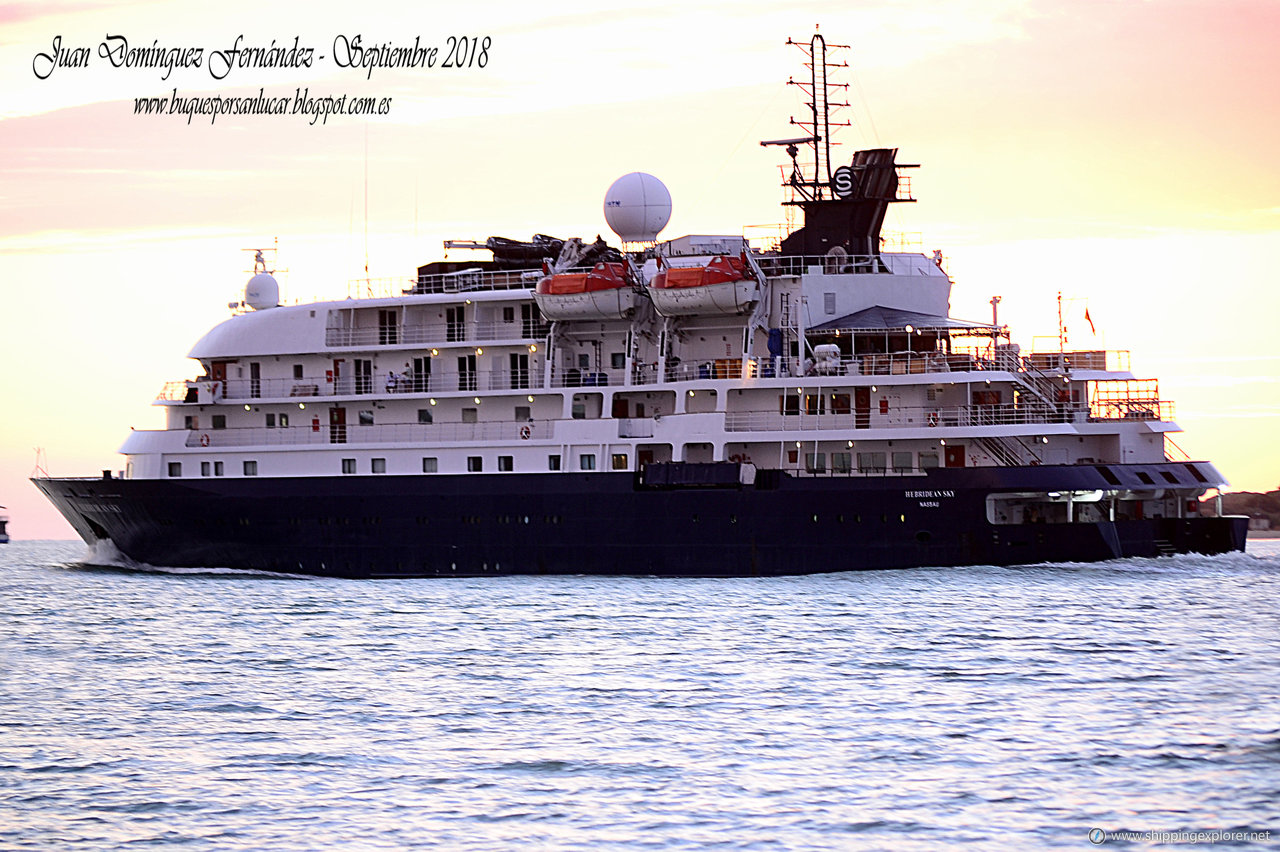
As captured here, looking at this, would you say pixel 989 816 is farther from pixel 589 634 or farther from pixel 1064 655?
pixel 589 634

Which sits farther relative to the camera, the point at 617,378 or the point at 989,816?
the point at 617,378

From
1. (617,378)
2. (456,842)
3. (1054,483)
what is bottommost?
(456,842)

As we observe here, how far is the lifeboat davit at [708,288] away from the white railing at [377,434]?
18.6ft

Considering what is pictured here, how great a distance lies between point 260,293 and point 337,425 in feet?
25.1

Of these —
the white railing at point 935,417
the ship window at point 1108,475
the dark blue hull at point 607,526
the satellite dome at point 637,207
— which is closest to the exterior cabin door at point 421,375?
the dark blue hull at point 607,526

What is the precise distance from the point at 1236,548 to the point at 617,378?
18900mm

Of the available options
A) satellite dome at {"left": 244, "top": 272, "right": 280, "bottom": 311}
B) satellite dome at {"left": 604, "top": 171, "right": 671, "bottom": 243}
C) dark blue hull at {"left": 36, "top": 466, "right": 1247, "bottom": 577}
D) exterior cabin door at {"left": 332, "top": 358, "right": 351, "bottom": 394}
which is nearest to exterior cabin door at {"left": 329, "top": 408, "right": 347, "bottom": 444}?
exterior cabin door at {"left": 332, "top": 358, "right": 351, "bottom": 394}

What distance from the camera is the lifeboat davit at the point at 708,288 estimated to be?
4712cm

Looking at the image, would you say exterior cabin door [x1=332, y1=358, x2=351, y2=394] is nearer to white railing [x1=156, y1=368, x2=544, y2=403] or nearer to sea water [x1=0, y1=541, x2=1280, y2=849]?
white railing [x1=156, y1=368, x2=544, y2=403]

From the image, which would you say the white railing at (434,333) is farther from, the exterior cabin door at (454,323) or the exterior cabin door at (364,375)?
the exterior cabin door at (364,375)

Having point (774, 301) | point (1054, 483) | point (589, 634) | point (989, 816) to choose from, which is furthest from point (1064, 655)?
point (774, 301)

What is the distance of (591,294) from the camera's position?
48.8 m

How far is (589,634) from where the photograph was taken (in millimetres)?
33094

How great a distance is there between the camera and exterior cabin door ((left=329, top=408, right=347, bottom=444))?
53.5 metres
